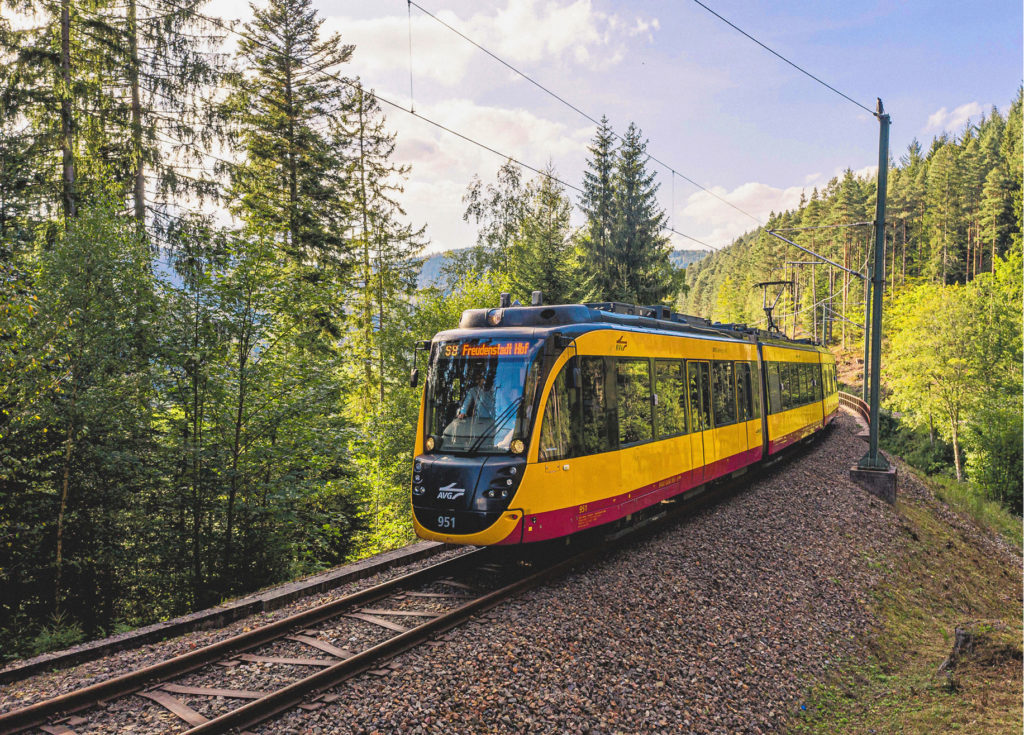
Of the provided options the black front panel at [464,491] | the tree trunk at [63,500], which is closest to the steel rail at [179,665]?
the black front panel at [464,491]

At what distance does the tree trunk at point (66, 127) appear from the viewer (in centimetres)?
1289

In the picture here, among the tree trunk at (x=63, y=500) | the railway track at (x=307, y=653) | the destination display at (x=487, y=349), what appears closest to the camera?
the railway track at (x=307, y=653)

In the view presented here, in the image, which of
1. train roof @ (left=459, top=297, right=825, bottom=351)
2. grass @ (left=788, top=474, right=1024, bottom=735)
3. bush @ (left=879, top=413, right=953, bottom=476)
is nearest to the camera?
grass @ (left=788, top=474, right=1024, bottom=735)

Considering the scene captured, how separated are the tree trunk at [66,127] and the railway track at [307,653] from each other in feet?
35.7

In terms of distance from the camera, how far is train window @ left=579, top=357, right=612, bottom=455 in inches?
319

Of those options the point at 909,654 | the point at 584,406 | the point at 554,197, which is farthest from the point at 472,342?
the point at 554,197

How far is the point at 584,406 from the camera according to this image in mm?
8109

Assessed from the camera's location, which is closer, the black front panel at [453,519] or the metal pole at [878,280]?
the black front panel at [453,519]

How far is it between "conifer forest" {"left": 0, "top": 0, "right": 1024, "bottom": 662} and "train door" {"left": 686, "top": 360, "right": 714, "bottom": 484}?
650cm

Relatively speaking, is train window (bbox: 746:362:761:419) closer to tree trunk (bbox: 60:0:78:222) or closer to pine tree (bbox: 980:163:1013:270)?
tree trunk (bbox: 60:0:78:222)

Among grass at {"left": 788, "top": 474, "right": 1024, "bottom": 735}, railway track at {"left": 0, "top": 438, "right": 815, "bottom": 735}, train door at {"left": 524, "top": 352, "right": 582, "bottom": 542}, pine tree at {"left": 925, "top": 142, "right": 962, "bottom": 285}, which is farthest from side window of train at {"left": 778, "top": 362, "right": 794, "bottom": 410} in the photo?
pine tree at {"left": 925, "top": 142, "right": 962, "bottom": 285}

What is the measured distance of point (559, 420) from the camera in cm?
770

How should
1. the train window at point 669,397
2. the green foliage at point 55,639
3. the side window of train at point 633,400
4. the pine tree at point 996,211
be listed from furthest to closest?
the pine tree at point 996,211, the train window at point 669,397, the side window of train at point 633,400, the green foliage at point 55,639

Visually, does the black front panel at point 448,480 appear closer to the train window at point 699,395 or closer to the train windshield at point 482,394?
the train windshield at point 482,394
